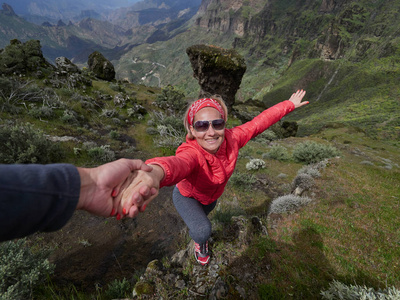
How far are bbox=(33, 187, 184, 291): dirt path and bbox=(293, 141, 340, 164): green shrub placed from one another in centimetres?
785

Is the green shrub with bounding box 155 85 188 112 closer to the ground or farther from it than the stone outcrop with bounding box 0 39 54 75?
closer to the ground

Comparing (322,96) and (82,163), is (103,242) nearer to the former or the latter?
(82,163)

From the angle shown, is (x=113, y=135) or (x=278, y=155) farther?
(x=113, y=135)

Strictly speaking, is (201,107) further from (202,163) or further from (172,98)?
(172,98)

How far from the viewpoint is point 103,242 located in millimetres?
5012

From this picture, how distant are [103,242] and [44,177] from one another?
5.04 m

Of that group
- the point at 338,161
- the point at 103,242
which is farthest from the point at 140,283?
the point at 338,161

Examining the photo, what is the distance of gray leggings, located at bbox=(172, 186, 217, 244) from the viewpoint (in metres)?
2.77

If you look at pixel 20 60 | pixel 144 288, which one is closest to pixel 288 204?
pixel 144 288

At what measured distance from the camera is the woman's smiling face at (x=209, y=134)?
105 inches

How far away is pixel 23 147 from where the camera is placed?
6.64 meters

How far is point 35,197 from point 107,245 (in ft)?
16.2

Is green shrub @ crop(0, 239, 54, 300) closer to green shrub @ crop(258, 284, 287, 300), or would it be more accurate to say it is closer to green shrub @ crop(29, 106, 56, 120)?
green shrub @ crop(258, 284, 287, 300)

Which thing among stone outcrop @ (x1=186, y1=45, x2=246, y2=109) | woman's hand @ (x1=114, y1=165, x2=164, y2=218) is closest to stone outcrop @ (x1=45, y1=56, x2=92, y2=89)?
stone outcrop @ (x1=186, y1=45, x2=246, y2=109)
